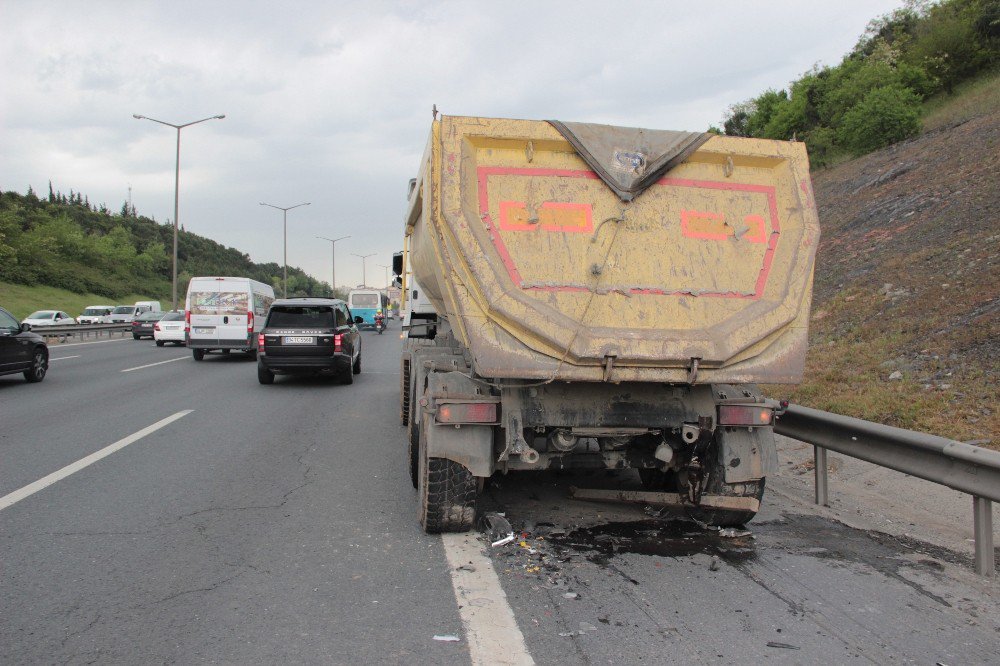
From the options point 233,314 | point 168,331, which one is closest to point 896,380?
point 233,314

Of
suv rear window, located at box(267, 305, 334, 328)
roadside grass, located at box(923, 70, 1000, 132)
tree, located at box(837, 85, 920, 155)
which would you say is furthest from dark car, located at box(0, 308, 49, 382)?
tree, located at box(837, 85, 920, 155)

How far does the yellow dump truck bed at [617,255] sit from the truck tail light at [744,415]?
0.41 m

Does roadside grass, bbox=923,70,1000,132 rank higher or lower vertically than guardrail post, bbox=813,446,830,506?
higher

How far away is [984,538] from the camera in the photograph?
4273 millimetres

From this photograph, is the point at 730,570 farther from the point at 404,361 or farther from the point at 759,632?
the point at 404,361

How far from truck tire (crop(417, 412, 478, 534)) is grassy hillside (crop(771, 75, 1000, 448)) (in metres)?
4.91

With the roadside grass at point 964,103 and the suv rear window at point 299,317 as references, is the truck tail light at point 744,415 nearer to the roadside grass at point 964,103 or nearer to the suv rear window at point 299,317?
the suv rear window at point 299,317

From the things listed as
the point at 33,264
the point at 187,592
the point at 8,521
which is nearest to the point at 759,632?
the point at 187,592

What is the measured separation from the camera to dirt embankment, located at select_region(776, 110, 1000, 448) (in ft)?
26.3

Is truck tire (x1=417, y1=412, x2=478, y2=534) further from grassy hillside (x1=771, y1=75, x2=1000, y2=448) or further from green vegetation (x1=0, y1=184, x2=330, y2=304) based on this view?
green vegetation (x1=0, y1=184, x2=330, y2=304)

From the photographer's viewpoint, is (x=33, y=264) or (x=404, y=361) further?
(x=33, y=264)

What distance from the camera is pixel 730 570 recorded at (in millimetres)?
4324

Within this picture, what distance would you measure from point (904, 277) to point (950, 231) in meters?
1.80

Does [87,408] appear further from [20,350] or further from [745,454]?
[745,454]
